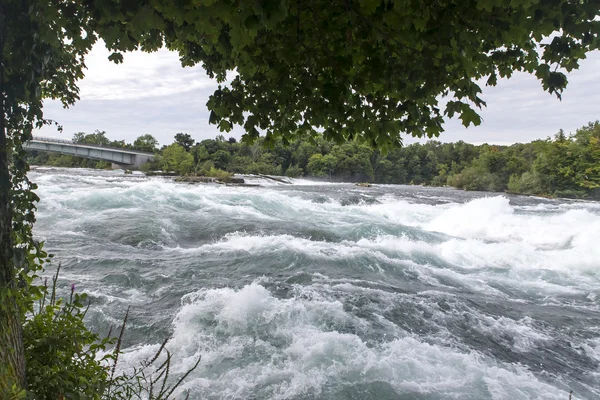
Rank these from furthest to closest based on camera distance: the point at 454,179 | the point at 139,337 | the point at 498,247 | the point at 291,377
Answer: the point at 454,179
the point at 498,247
the point at 139,337
the point at 291,377

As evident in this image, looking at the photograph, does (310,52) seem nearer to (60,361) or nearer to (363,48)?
(363,48)

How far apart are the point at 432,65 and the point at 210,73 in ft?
9.52

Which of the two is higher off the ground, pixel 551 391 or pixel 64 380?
pixel 64 380

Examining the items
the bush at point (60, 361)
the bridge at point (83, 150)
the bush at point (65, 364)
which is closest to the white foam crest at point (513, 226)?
the bush at point (65, 364)

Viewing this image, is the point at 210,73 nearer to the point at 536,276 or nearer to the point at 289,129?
the point at 289,129

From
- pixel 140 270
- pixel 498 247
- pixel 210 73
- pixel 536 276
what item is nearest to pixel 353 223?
pixel 498 247

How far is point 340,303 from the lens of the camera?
7387 millimetres

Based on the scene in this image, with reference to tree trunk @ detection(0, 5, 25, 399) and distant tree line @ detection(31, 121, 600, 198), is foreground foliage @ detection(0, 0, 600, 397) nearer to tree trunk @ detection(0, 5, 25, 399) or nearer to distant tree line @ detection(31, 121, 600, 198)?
tree trunk @ detection(0, 5, 25, 399)

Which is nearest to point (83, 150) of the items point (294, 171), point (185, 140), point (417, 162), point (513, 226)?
point (185, 140)

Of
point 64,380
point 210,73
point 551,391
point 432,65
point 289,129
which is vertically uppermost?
point 210,73

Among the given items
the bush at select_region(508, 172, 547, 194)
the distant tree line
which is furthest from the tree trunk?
the bush at select_region(508, 172, 547, 194)

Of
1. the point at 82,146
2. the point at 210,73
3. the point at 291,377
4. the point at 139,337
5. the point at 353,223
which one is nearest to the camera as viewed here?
the point at 210,73

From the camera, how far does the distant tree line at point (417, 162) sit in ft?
160

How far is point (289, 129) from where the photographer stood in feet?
12.5
